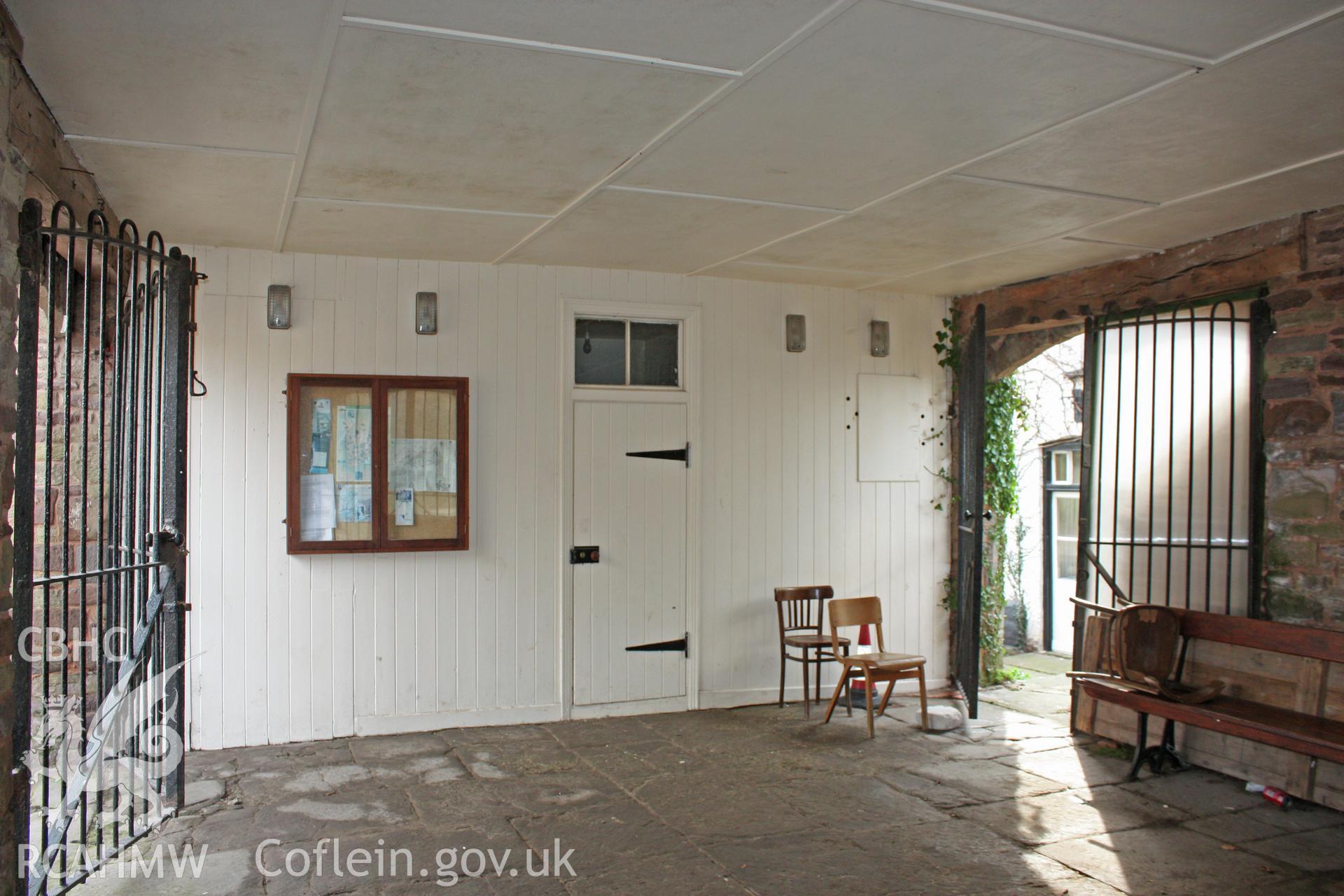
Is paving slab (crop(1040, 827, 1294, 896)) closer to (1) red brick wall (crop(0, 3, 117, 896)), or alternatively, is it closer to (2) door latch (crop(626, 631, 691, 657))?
(2) door latch (crop(626, 631, 691, 657))

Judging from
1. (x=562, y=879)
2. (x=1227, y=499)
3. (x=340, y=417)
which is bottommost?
(x=562, y=879)

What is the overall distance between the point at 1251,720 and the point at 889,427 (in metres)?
3.00

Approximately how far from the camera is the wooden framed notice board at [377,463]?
5480 millimetres

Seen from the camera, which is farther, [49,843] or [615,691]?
[615,691]

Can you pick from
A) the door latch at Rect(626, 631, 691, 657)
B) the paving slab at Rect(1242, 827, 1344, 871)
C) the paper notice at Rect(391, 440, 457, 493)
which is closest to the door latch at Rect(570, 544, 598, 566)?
the door latch at Rect(626, 631, 691, 657)

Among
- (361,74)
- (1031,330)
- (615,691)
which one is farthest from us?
(1031,330)

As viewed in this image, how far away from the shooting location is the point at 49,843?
135 inches

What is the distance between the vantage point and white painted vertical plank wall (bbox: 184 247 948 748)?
5.40 metres

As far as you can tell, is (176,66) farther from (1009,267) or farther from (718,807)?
(1009,267)

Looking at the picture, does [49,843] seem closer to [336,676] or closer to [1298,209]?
[336,676]

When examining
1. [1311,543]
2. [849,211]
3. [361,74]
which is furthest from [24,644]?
[1311,543]

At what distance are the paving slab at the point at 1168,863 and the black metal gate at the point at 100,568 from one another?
3.61 m

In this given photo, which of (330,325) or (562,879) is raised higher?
(330,325)

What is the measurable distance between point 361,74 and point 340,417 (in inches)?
111
